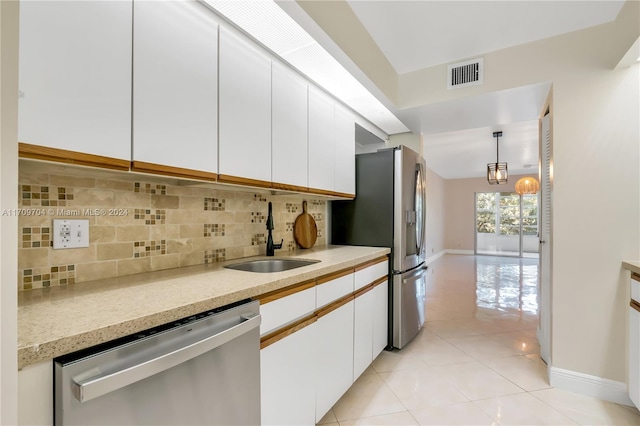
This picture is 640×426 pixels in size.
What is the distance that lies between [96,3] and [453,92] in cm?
252

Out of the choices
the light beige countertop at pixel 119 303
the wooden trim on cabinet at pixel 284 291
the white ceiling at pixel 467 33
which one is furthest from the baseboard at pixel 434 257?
the light beige countertop at pixel 119 303

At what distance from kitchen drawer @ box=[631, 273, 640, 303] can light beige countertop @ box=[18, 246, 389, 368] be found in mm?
1977

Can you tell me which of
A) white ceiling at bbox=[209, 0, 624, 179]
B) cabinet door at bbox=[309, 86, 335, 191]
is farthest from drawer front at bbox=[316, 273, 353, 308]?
white ceiling at bbox=[209, 0, 624, 179]

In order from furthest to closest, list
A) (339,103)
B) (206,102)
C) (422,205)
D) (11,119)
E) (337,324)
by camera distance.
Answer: (422,205), (339,103), (337,324), (206,102), (11,119)

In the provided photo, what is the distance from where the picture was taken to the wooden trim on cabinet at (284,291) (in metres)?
1.25

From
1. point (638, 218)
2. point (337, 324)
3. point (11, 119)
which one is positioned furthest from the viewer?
point (638, 218)

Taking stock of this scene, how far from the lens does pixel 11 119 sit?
0.57 meters

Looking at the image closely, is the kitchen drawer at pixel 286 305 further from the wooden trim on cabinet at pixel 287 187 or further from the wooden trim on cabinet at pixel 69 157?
the wooden trim on cabinet at pixel 69 157

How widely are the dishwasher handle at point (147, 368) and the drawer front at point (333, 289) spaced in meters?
0.59

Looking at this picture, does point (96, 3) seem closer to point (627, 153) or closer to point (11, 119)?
point (11, 119)

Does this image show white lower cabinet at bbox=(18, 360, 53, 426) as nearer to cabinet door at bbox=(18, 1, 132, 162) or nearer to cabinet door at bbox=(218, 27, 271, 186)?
cabinet door at bbox=(18, 1, 132, 162)

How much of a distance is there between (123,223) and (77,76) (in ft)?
2.14

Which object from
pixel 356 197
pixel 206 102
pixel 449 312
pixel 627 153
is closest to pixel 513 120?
pixel 627 153

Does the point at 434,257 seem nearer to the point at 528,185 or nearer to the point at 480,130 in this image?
the point at 528,185
